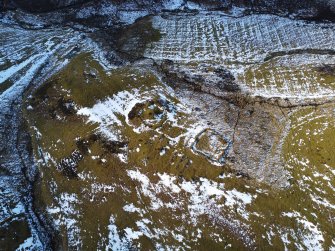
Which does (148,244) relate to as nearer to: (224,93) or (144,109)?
(144,109)

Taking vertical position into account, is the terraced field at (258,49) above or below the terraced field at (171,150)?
above

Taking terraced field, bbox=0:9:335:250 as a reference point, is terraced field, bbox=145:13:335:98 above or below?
above

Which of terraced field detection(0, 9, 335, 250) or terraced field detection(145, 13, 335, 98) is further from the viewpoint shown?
terraced field detection(145, 13, 335, 98)

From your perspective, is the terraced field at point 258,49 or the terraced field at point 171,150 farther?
the terraced field at point 258,49

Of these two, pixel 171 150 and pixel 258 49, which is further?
pixel 258 49

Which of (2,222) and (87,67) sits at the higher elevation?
(87,67)

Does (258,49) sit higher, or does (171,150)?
(258,49)

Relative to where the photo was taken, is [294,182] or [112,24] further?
[112,24]

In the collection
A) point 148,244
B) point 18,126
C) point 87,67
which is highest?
point 87,67

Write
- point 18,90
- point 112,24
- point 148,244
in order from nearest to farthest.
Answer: point 148,244 → point 18,90 → point 112,24

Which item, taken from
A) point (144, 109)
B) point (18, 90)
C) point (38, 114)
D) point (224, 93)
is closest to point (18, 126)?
point (38, 114)

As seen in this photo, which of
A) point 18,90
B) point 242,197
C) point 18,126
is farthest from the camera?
point 18,90
